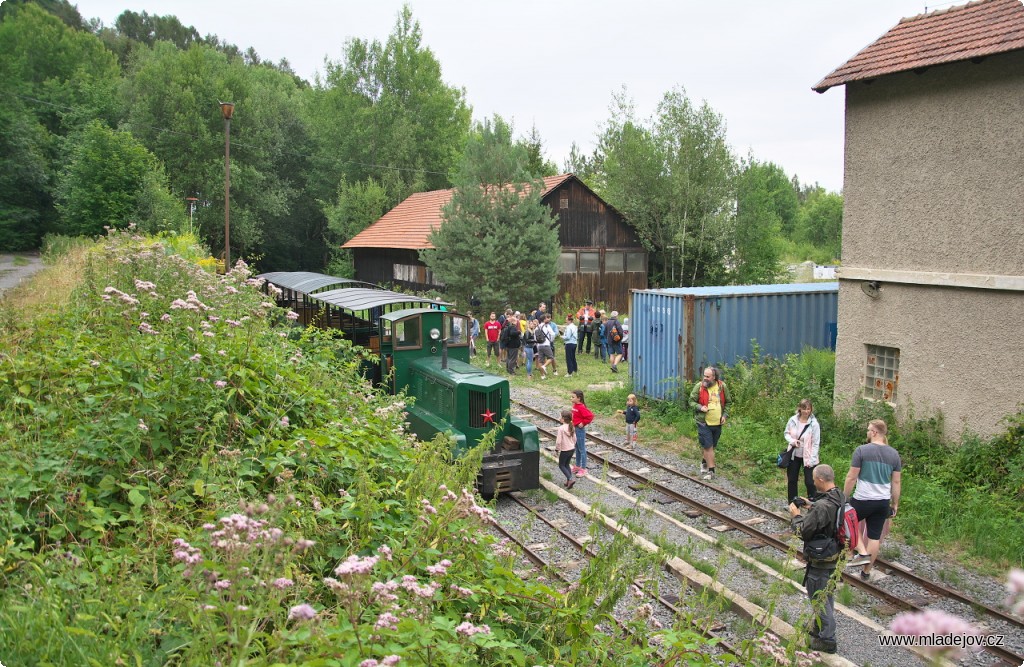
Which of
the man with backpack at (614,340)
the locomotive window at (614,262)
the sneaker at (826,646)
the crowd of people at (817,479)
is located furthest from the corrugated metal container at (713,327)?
the locomotive window at (614,262)

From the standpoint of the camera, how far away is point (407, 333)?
11641 mm

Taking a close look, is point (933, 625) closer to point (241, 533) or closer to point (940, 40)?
point (241, 533)

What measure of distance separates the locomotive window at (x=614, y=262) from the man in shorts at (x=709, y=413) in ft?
62.7

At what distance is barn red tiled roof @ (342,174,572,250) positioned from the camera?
30028mm

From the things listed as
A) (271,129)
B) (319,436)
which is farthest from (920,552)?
(271,129)

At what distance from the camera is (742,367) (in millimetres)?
13883

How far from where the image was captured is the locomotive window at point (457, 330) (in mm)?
11852

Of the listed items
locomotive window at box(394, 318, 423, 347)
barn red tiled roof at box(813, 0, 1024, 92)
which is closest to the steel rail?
locomotive window at box(394, 318, 423, 347)

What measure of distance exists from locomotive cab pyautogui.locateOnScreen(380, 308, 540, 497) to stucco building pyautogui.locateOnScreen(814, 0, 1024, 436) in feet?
19.7

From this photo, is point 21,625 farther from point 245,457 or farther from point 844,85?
point 844,85

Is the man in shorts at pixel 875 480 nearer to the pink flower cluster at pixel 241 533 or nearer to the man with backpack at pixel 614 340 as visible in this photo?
the pink flower cluster at pixel 241 533

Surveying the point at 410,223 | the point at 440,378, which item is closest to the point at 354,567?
the point at 440,378

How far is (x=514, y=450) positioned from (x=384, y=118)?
36817 mm

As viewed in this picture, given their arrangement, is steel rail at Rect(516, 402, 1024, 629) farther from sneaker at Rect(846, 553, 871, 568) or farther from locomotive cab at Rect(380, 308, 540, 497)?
locomotive cab at Rect(380, 308, 540, 497)
